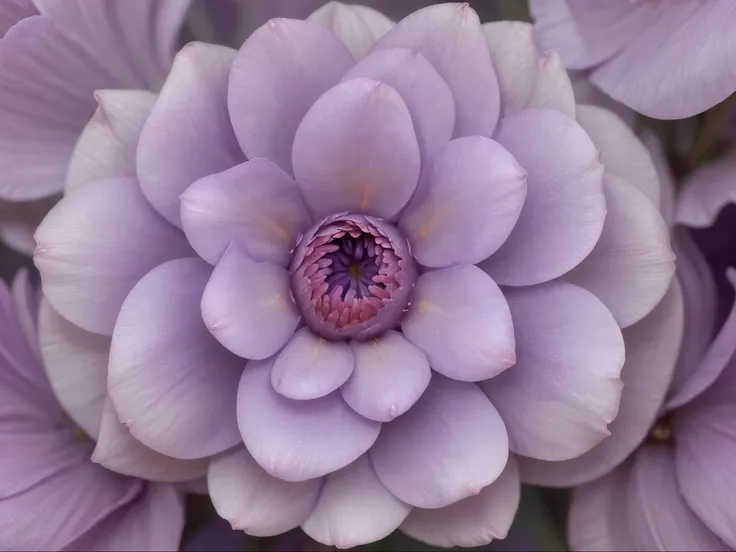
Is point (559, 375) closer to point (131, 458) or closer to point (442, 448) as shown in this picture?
point (442, 448)

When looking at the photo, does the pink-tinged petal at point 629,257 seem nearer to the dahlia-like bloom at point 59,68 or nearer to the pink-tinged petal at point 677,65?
the pink-tinged petal at point 677,65

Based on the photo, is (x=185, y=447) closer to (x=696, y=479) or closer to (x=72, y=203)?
(x=72, y=203)

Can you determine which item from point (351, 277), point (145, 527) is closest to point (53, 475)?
point (145, 527)

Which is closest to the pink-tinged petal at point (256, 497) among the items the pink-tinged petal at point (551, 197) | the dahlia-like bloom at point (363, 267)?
the dahlia-like bloom at point (363, 267)

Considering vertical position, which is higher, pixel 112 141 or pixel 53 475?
pixel 112 141

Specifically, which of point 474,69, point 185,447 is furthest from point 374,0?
point 185,447

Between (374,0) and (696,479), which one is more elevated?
(374,0)

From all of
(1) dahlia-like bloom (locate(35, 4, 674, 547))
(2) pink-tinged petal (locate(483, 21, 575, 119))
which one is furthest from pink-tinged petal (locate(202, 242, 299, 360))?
(2) pink-tinged petal (locate(483, 21, 575, 119))
